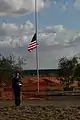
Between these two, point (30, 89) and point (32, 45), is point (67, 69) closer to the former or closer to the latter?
point (30, 89)

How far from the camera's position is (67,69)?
47469 millimetres

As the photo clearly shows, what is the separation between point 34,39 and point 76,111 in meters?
18.7

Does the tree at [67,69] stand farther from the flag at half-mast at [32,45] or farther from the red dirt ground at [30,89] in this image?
the flag at half-mast at [32,45]

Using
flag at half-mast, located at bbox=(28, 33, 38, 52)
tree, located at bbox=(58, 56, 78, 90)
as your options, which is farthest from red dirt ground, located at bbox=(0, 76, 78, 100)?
flag at half-mast, located at bbox=(28, 33, 38, 52)

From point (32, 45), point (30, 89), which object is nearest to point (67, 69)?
point (30, 89)

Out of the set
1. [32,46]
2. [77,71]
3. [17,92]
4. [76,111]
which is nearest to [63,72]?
[77,71]

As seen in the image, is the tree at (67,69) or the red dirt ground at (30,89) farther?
the tree at (67,69)

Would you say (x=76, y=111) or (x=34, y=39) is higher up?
(x=34, y=39)

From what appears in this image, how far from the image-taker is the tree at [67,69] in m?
46.5

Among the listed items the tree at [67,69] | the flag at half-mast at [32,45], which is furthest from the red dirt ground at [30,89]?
the flag at half-mast at [32,45]

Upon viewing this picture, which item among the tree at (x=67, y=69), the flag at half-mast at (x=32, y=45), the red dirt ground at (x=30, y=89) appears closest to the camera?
the red dirt ground at (x=30, y=89)

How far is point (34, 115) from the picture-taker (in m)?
→ 18.4

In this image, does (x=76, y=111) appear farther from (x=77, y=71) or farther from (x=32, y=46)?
(x=77, y=71)

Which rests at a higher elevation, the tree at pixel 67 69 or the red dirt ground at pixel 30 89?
the tree at pixel 67 69
